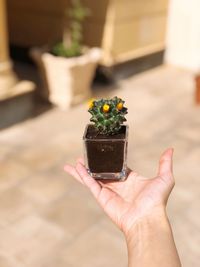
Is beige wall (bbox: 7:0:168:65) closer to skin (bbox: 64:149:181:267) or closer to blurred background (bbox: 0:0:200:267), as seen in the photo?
blurred background (bbox: 0:0:200:267)

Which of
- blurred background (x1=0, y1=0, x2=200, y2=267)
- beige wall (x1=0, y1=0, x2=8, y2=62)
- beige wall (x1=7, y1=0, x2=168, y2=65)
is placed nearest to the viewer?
blurred background (x1=0, y1=0, x2=200, y2=267)

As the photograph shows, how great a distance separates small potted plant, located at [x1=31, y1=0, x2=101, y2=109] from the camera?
4707mm

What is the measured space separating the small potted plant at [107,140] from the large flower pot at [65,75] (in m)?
2.97

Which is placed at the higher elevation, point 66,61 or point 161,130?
point 66,61

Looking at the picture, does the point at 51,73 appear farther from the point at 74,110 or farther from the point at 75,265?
the point at 75,265

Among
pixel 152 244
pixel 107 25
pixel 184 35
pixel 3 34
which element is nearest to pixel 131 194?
pixel 152 244

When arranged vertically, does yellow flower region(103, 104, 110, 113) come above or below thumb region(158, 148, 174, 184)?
above

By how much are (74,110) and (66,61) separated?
1.88 ft

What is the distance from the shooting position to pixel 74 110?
4797 millimetres

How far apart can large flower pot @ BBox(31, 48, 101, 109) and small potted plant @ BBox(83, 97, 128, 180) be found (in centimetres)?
297

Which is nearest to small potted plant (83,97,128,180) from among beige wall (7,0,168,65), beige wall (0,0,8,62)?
beige wall (0,0,8,62)

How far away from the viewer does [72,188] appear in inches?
126

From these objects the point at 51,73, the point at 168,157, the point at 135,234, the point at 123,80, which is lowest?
the point at 123,80

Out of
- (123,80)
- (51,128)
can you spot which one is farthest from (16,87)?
(123,80)
